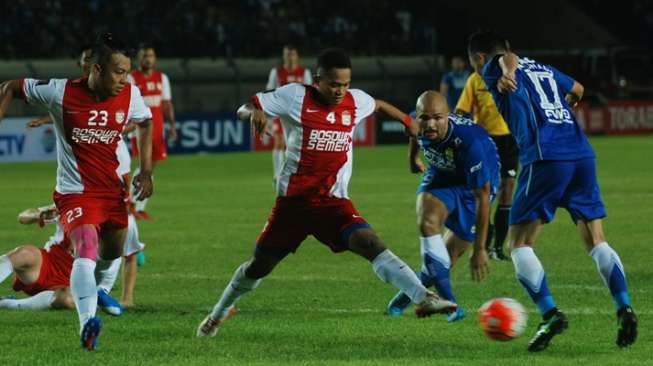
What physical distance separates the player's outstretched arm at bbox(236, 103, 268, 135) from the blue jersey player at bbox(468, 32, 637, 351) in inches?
57.7

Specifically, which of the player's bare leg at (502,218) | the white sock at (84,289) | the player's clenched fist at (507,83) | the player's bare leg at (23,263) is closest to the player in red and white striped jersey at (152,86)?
the player's bare leg at (502,218)

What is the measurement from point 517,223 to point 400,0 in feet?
112

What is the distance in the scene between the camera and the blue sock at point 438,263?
9367mm

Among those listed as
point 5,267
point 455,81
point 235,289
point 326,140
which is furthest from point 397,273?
point 455,81

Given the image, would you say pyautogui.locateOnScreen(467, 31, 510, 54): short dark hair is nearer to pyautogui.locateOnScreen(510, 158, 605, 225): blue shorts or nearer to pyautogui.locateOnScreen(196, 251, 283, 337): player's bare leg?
pyautogui.locateOnScreen(510, 158, 605, 225): blue shorts

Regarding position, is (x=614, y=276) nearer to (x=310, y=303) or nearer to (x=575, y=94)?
(x=575, y=94)

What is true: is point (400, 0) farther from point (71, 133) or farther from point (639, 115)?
point (71, 133)

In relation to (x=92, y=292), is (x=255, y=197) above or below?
below

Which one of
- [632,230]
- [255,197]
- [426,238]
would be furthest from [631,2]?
[426,238]

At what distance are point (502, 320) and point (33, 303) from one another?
11.7ft

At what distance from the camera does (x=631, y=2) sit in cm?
4919

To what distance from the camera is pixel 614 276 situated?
821cm

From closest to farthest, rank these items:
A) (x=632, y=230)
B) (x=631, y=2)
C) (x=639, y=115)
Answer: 1. (x=632, y=230)
2. (x=639, y=115)
3. (x=631, y=2)

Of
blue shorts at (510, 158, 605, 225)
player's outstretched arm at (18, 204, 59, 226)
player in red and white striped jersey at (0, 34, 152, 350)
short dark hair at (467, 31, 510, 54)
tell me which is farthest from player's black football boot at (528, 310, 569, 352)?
player's outstretched arm at (18, 204, 59, 226)
